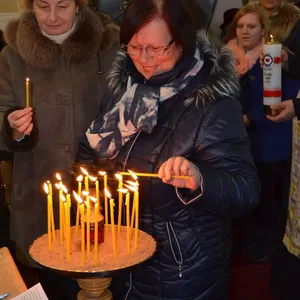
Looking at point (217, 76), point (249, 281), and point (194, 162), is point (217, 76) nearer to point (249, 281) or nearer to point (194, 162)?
point (194, 162)

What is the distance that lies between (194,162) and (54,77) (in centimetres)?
90

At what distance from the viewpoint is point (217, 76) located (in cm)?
160

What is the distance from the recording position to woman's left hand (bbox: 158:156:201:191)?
52.4 inches

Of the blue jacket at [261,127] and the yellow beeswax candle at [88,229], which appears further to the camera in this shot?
the blue jacket at [261,127]

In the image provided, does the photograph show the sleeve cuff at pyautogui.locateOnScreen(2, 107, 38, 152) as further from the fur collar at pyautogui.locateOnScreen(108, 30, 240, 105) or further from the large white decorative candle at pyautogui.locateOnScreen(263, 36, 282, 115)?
the large white decorative candle at pyautogui.locateOnScreen(263, 36, 282, 115)

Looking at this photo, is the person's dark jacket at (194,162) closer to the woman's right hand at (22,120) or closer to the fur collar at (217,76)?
the fur collar at (217,76)

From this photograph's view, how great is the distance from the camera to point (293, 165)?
251cm

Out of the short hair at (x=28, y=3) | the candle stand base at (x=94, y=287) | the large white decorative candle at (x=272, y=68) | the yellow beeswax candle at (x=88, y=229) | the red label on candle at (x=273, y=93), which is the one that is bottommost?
the candle stand base at (x=94, y=287)

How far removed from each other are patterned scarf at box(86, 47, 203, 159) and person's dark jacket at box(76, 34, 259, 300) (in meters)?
0.02

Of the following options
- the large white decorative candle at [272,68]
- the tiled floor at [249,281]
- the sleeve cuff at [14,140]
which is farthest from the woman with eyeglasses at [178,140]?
the tiled floor at [249,281]

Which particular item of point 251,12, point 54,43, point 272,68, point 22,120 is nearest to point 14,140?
point 22,120

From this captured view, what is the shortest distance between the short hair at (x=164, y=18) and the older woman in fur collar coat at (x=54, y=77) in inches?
25.4

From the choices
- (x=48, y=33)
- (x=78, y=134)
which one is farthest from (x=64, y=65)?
(x=78, y=134)

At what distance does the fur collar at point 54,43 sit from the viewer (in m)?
2.17
